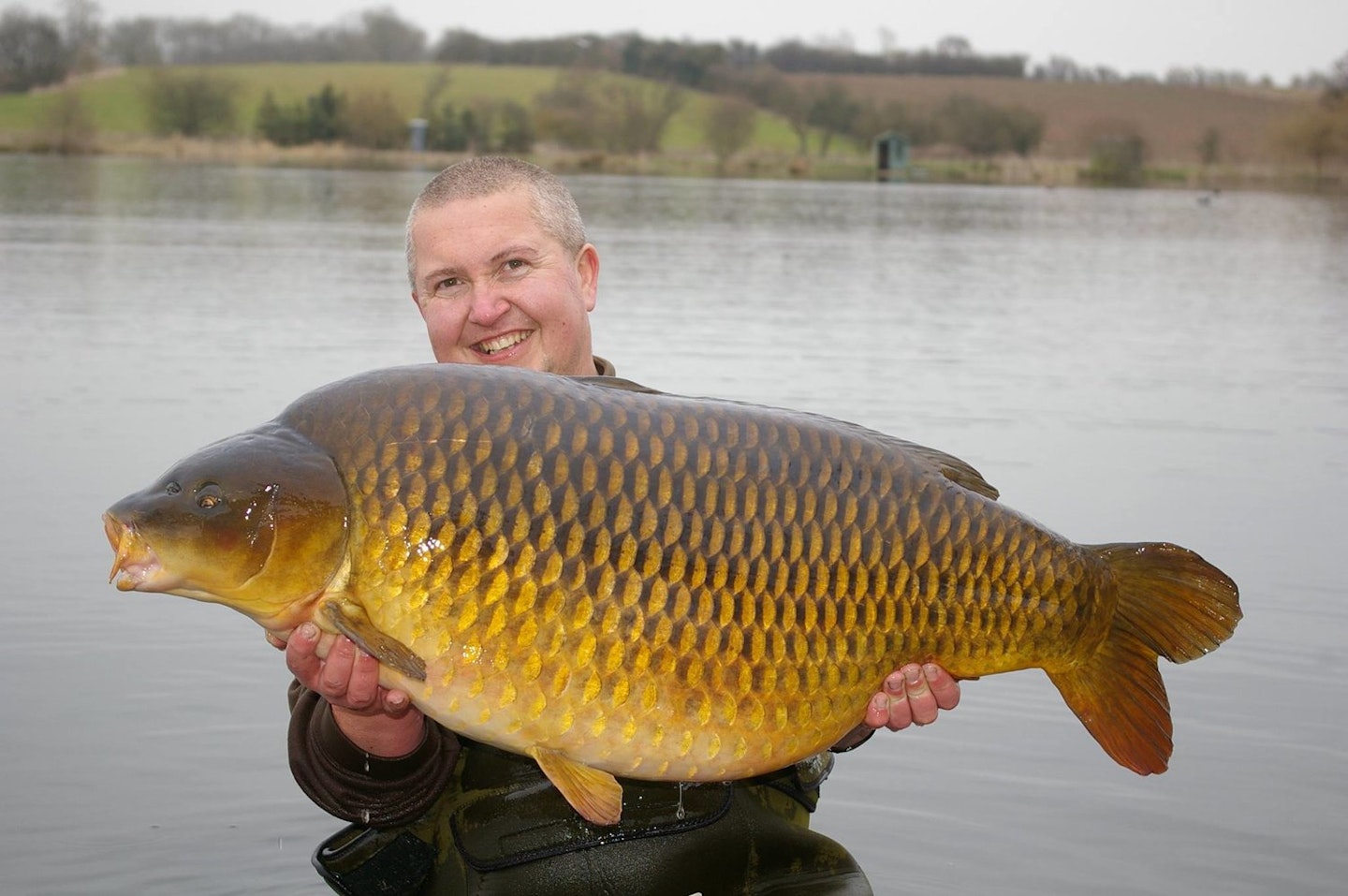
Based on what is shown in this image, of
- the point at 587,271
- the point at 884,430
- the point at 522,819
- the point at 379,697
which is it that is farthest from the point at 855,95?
the point at 379,697

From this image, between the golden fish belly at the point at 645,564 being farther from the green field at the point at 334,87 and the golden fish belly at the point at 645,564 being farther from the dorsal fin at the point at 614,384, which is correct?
the green field at the point at 334,87

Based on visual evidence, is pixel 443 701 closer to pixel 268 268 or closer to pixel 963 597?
pixel 963 597

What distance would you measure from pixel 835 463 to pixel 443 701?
2.14ft

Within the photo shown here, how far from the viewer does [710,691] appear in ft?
7.50

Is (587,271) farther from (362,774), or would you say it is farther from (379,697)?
(379,697)

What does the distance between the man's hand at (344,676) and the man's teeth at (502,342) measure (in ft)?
3.21

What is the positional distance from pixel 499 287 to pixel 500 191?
0.22m

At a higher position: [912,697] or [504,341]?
[504,341]

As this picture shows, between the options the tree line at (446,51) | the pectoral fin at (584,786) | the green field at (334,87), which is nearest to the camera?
the pectoral fin at (584,786)

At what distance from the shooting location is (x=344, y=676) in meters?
2.36

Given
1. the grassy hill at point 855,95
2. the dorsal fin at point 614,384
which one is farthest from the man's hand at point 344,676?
the grassy hill at point 855,95

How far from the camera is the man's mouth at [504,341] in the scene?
3461 millimetres

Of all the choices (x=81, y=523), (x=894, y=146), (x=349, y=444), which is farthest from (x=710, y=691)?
(x=894, y=146)

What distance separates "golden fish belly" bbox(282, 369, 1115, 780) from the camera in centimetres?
219
